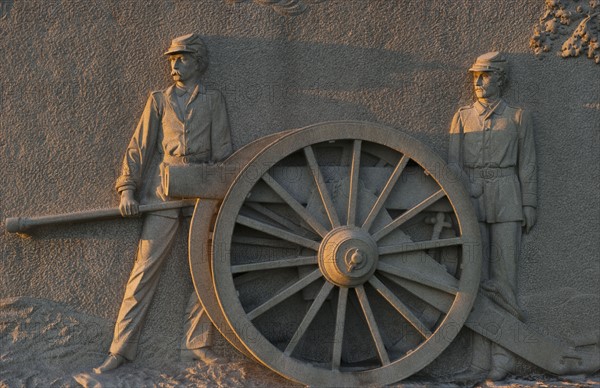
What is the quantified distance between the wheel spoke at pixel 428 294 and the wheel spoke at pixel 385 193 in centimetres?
38

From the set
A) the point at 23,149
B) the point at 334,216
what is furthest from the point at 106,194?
the point at 334,216

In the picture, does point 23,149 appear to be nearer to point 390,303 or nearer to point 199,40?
point 199,40

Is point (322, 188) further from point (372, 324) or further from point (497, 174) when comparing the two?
point (497, 174)

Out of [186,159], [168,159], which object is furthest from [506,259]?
[168,159]

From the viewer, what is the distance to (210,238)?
18.6ft

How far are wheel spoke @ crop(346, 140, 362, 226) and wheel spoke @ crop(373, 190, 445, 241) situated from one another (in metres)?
0.19

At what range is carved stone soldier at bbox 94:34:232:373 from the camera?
19.0 ft

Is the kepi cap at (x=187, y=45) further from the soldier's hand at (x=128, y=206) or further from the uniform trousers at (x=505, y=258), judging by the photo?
the uniform trousers at (x=505, y=258)

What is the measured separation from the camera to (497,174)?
586cm

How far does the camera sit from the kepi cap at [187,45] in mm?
5766

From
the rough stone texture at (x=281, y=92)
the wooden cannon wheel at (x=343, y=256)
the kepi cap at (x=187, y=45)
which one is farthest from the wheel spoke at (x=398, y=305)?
the kepi cap at (x=187, y=45)

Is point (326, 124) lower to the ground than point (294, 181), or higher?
higher

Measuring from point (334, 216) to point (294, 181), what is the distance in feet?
1.30

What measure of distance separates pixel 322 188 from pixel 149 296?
1.41 meters
